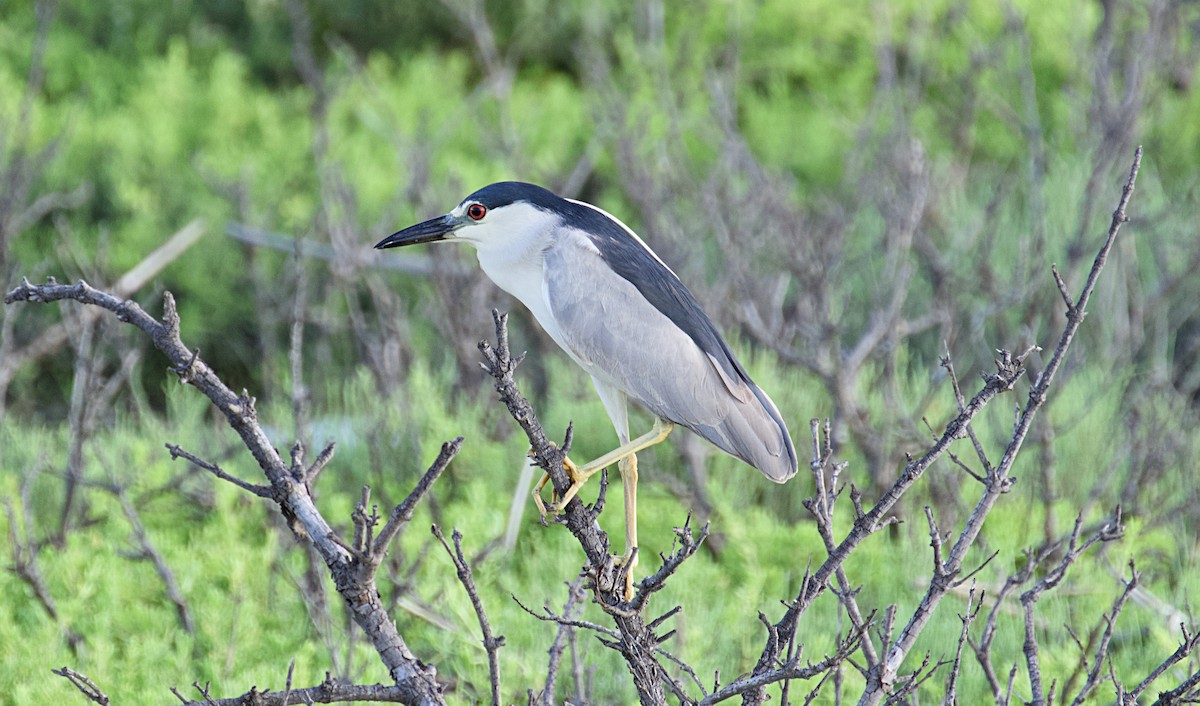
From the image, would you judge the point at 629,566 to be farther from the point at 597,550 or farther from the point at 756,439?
the point at 756,439

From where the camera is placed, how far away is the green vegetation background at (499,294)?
2873 millimetres

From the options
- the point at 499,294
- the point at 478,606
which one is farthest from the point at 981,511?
the point at 499,294

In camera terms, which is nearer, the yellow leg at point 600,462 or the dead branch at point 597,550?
the dead branch at point 597,550

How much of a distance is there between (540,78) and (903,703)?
550 cm

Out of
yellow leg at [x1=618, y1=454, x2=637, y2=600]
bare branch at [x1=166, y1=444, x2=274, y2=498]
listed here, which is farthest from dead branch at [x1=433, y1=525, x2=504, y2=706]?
yellow leg at [x1=618, y1=454, x2=637, y2=600]

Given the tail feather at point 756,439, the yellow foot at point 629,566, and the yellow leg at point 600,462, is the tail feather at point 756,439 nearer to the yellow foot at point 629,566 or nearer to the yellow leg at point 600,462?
the yellow leg at point 600,462

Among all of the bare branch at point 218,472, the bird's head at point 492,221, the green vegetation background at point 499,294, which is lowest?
the green vegetation background at point 499,294

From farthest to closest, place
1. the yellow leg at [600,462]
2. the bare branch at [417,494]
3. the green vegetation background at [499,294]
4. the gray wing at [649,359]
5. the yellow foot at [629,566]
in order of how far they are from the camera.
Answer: the green vegetation background at [499,294] → the gray wing at [649,359] → the yellow foot at [629,566] → the yellow leg at [600,462] → the bare branch at [417,494]

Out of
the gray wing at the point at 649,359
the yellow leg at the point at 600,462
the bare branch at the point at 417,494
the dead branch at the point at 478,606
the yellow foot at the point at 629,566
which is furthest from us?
the gray wing at the point at 649,359

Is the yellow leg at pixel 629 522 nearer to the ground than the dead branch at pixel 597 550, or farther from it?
nearer to the ground

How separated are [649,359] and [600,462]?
299 millimetres

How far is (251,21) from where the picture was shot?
286 inches

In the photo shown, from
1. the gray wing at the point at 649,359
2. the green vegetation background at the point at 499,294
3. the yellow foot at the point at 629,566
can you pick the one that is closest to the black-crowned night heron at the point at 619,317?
the gray wing at the point at 649,359

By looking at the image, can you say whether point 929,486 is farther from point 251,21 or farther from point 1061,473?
point 251,21
